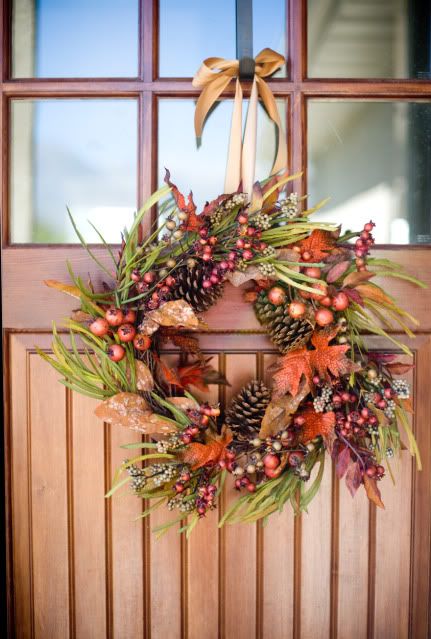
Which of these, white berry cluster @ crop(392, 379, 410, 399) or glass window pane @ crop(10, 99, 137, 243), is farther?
glass window pane @ crop(10, 99, 137, 243)

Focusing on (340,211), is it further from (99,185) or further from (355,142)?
(99,185)

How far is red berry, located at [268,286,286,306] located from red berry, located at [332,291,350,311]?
0.09 m

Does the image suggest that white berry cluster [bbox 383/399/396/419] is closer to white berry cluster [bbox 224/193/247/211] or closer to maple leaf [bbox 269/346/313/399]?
maple leaf [bbox 269/346/313/399]

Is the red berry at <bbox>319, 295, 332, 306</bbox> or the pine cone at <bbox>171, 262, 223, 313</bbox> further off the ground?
the pine cone at <bbox>171, 262, 223, 313</bbox>

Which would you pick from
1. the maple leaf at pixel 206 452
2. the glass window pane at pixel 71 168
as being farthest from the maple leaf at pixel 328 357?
the glass window pane at pixel 71 168

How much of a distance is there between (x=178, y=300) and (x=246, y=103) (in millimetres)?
473

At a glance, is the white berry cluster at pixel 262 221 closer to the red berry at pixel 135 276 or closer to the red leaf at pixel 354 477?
the red berry at pixel 135 276

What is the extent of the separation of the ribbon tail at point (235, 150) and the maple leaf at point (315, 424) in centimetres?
44

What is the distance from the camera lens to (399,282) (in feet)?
3.05

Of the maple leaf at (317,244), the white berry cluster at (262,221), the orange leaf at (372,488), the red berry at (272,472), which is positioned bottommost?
the orange leaf at (372,488)

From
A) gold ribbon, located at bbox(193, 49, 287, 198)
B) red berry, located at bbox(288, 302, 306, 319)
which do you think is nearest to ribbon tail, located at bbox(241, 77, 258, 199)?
gold ribbon, located at bbox(193, 49, 287, 198)

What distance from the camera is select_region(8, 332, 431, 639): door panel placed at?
94cm

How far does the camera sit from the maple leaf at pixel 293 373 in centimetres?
78

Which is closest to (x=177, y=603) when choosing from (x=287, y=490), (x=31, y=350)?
(x=287, y=490)
